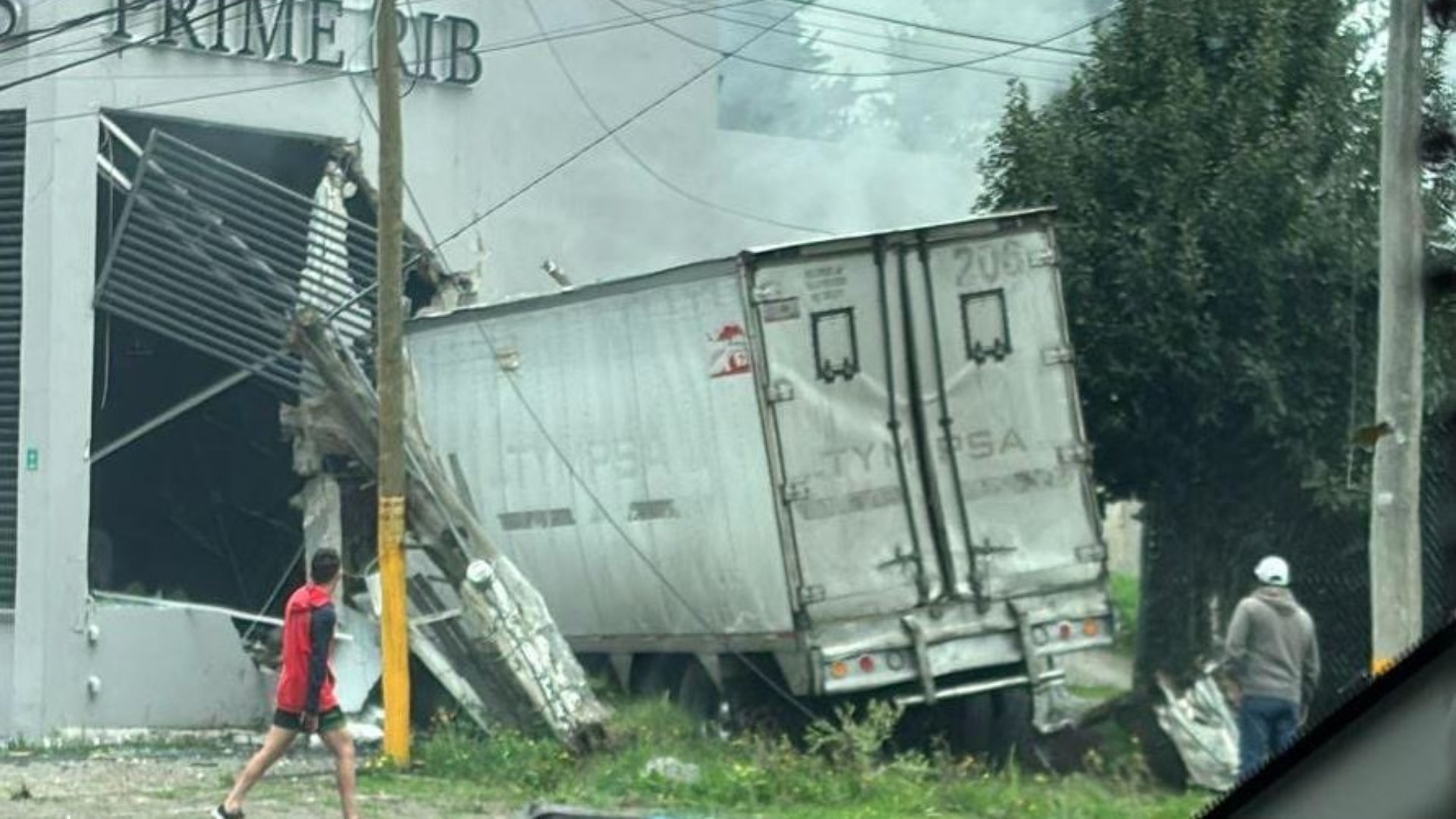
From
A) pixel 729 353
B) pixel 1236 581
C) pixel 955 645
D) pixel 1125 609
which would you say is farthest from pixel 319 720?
pixel 1236 581

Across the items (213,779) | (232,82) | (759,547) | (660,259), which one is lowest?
(213,779)

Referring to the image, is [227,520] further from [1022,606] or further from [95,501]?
[1022,606]

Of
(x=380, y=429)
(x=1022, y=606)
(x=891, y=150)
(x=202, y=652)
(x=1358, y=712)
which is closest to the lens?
(x=1358, y=712)

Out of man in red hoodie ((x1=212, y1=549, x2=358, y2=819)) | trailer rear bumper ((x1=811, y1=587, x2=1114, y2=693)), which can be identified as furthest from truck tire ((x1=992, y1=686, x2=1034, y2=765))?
man in red hoodie ((x1=212, y1=549, x2=358, y2=819))

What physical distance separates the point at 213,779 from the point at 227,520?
5.89 m

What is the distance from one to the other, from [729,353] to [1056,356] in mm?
1872

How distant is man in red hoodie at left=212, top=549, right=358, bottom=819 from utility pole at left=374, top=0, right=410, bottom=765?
3078 millimetres

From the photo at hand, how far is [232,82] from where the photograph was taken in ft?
58.2

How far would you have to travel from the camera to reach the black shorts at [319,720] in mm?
10328

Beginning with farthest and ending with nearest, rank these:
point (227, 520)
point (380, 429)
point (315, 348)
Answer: point (227, 520)
point (315, 348)
point (380, 429)

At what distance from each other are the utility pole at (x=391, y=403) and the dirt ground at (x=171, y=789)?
70 centimetres

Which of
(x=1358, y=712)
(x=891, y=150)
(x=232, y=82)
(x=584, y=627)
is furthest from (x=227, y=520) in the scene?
(x=1358, y=712)

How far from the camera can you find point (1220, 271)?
45.8 feet

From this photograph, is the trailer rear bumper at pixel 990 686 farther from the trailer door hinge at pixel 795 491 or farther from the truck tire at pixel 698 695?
the truck tire at pixel 698 695
